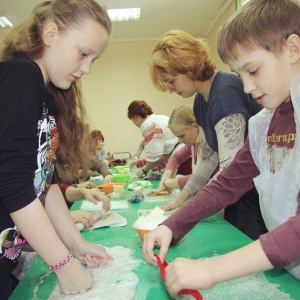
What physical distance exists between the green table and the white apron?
0.06 metres

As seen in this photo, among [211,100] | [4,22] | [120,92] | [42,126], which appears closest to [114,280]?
[42,126]

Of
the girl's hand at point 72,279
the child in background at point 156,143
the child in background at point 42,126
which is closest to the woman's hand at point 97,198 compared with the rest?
the child in background at point 42,126

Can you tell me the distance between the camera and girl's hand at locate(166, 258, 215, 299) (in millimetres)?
576

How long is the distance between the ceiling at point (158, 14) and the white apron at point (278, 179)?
3336mm

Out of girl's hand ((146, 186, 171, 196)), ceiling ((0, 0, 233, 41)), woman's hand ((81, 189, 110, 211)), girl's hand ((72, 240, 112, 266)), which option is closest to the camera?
girl's hand ((72, 240, 112, 266))

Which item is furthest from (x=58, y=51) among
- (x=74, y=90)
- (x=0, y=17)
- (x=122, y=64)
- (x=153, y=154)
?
(x=122, y=64)

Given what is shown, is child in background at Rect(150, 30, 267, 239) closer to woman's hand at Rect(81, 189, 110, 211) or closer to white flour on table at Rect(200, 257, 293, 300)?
woman's hand at Rect(81, 189, 110, 211)

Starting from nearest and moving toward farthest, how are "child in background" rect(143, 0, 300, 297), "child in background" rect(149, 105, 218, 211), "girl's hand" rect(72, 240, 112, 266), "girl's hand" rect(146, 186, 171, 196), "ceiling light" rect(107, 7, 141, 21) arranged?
"child in background" rect(143, 0, 300, 297) → "girl's hand" rect(72, 240, 112, 266) → "child in background" rect(149, 105, 218, 211) → "girl's hand" rect(146, 186, 171, 196) → "ceiling light" rect(107, 7, 141, 21)

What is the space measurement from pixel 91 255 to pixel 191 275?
1.47 feet

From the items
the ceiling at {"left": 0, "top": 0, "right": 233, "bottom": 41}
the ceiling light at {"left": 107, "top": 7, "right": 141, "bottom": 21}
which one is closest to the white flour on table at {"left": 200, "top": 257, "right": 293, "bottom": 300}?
the ceiling at {"left": 0, "top": 0, "right": 233, "bottom": 41}

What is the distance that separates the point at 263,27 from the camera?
75 centimetres

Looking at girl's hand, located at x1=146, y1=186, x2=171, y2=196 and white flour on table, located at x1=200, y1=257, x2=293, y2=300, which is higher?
white flour on table, located at x1=200, y1=257, x2=293, y2=300

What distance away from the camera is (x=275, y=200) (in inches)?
31.2

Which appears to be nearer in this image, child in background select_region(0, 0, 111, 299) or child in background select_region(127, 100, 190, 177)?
child in background select_region(0, 0, 111, 299)
